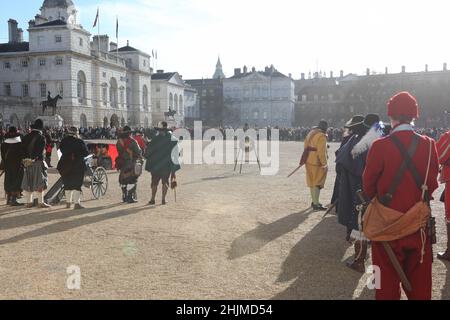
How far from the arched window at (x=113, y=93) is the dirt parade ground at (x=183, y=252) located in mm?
51054

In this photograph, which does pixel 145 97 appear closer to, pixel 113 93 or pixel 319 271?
pixel 113 93

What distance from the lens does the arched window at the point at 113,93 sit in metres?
59.3

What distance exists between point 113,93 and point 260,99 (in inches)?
1677

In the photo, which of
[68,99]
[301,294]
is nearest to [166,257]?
[301,294]

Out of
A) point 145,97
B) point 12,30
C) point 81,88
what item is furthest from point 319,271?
point 145,97

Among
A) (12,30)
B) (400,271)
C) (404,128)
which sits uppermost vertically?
(12,30)

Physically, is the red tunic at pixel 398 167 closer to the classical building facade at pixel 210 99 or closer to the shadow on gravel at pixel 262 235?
the shadow on gravel at pixel 262 235

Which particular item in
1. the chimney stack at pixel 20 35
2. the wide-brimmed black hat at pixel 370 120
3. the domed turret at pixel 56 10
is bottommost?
the wide-brimmed black hat at pixel 370 120

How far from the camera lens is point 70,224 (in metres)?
8.04

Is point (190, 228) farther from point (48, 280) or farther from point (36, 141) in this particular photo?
point (36, 141)

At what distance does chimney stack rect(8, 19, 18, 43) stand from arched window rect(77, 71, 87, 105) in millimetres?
14183

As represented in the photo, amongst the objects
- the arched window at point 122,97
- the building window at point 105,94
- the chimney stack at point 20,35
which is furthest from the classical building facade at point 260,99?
the chimney stack at point 20,35

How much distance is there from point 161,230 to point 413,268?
16.0ft
